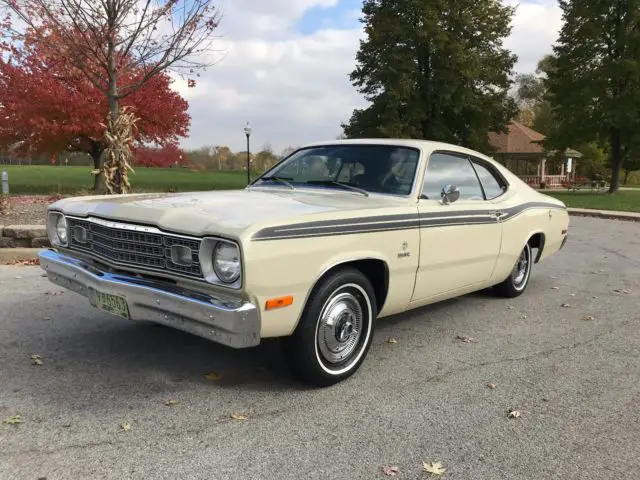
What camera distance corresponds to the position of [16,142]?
64.4 ft

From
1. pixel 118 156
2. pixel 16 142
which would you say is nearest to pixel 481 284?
pixel 118 156

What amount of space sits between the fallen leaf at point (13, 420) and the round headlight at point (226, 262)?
1.35m

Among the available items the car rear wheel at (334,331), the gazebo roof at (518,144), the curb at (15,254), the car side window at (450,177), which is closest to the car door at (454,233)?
the car side window at (450,177)

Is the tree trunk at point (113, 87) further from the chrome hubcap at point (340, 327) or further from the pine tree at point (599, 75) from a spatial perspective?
the pine tree at point (599, 75)

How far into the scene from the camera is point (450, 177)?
4.80m

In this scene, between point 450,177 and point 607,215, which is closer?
point 450,177

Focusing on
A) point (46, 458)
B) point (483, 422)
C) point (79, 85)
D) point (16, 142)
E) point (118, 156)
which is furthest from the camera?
point (16, 142)

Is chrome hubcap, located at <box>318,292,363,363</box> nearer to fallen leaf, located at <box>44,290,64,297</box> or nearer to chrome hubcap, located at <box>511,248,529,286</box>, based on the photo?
chrome hubcap, located at <box>511,248,529,286</box>

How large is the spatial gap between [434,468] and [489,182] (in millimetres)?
3394

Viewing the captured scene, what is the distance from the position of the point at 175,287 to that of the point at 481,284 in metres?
2.97

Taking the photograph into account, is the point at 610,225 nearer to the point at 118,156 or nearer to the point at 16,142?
the point at 118,156

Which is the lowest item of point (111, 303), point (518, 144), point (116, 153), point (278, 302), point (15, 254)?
point (15, 254)

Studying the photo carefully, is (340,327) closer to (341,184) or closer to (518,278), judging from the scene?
(341,184)

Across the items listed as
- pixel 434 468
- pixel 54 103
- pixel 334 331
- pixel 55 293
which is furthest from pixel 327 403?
pixel 54 103
